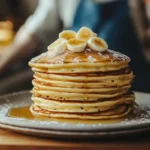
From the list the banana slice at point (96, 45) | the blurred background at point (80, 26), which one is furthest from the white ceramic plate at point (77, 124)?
the blurred background at point (80, 26)

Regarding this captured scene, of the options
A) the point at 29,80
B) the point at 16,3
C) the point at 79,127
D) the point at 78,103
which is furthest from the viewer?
the point at 16,3

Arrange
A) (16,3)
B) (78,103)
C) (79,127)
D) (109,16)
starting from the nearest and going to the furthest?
(79,127) → (78,103) → (109,16) → (16,3)

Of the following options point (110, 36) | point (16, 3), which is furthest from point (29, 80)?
point (16, 3)

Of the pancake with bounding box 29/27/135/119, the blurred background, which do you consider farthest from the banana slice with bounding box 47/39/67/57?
the blurred background

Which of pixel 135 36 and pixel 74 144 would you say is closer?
pixel 74 144

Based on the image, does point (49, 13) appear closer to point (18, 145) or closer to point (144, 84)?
A: point (144, 84)

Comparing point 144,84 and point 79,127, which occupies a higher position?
point 79,127

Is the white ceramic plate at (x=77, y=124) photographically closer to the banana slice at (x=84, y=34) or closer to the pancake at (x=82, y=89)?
the pancake at (x=82, y=89)

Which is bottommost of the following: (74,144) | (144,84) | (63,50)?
(144,84)
